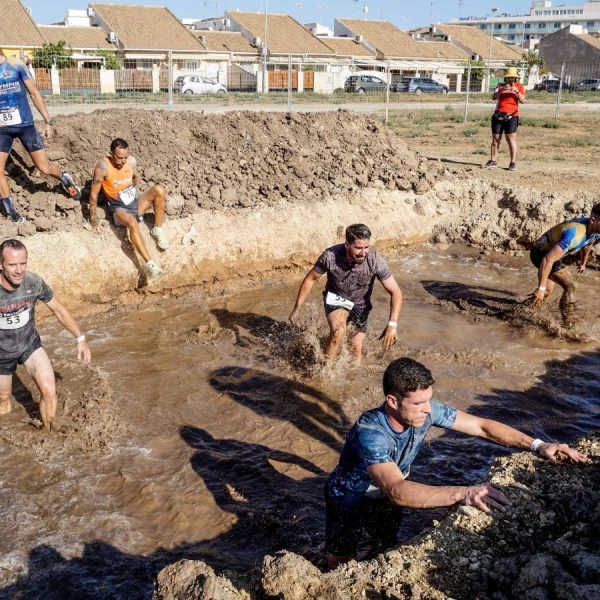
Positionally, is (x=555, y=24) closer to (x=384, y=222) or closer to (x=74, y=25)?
(x=74, y=25)

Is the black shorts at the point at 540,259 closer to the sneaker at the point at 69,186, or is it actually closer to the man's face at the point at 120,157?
the man's face at the point at 120,157

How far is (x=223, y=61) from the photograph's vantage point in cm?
4494

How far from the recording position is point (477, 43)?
69875 millimetres

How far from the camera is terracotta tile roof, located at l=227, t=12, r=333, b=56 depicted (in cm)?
5362

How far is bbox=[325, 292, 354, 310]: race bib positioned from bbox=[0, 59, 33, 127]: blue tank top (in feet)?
14.9

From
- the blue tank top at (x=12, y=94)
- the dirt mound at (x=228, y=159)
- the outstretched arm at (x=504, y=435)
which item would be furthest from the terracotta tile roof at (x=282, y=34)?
the outstretched arm at (x=504, y=435)

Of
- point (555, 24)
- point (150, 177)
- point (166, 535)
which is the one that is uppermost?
point (555, 24)

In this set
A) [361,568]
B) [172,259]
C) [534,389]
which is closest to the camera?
[361,568]

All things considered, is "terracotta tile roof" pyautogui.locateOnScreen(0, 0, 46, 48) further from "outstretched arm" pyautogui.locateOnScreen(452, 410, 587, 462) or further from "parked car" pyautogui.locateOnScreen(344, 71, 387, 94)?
"outstretched arm" pyautogui.locateOnScreen(452, 410, 587, 462)

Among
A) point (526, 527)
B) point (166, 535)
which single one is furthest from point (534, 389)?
point (166, 535)

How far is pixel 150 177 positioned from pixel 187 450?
5.52 m

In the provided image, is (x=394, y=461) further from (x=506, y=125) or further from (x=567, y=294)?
(x=506, y=125)

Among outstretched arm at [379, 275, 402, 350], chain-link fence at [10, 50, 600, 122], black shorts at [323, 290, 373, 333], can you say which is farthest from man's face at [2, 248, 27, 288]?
chain-link fence at [10, 50, 600, 122]

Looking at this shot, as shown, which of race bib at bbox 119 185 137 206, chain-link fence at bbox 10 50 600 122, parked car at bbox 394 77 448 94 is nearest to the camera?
race bib at bbox 119 185 137 206
